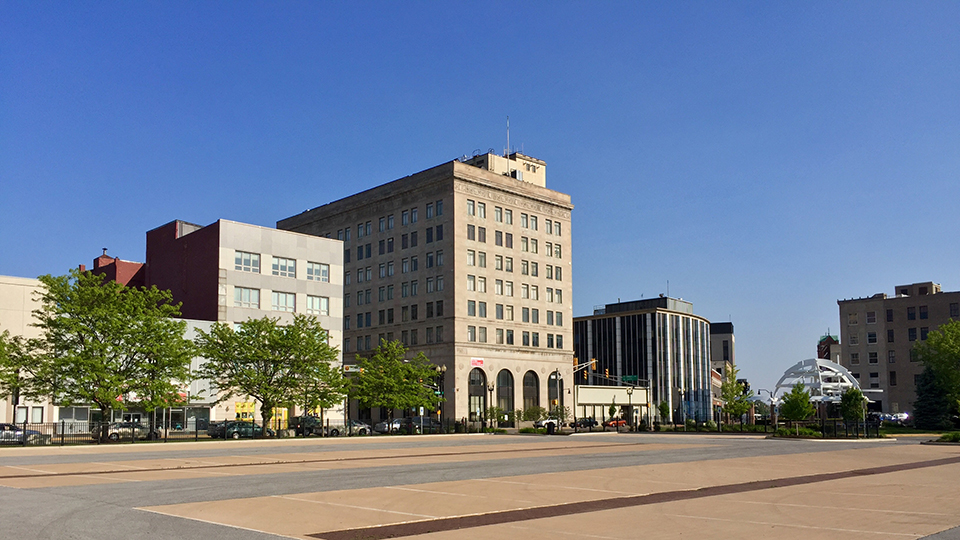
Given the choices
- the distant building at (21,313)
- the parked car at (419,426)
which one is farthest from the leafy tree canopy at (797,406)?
the distant building at (21,313)

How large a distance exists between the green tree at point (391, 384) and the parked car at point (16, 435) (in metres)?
26.1

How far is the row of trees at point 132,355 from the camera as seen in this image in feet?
173

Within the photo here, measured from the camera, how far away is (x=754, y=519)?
15.4 metres

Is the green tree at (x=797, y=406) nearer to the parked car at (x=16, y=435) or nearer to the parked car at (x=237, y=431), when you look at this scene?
the parked car at (x=237, y=431)

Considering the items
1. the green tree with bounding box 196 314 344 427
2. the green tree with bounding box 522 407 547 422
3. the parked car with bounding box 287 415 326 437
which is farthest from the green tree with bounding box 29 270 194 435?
the green tree with bounding box 522 407 547 422

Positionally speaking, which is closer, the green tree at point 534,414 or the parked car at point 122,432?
the parked car at point 122,432

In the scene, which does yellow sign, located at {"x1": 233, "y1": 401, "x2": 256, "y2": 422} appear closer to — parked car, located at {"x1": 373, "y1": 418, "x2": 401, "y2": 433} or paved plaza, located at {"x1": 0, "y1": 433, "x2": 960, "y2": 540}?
parked car, located at {"x1": 373, "y1": 418, "x2": 401, "y2": 433}

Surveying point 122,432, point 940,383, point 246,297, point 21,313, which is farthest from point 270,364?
point 940,383

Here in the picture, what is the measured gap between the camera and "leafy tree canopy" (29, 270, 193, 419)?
52.5 m

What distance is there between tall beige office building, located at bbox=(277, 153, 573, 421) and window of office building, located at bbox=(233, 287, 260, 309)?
88.0ft

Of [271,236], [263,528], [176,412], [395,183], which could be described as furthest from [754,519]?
[395,183]

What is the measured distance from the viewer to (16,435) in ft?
175

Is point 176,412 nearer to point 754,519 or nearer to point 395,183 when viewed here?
point 395,183

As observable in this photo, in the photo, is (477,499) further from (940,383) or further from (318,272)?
(940,383)
